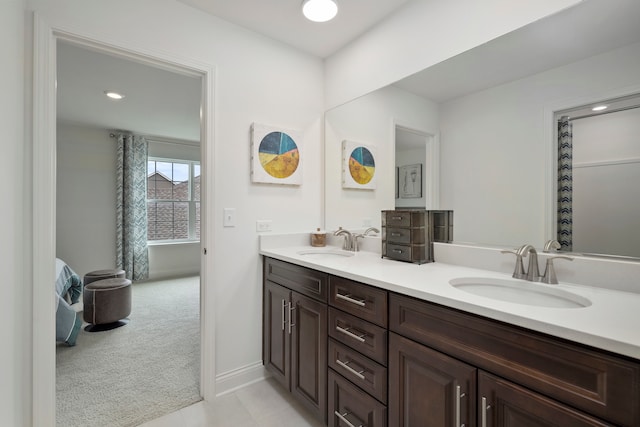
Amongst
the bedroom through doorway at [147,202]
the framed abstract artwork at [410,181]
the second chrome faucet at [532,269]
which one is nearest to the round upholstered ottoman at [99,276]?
the bedroom through doorway at [147,202]

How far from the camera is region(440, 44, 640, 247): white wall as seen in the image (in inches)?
45.9

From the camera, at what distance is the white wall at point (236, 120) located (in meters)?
1.73

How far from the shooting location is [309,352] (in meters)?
1.63

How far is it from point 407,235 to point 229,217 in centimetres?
117

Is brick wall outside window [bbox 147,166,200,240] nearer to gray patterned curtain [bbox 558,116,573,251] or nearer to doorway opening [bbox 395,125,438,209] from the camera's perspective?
doorway opening [bbox 395,125,438,209]

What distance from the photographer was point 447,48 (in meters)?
1.58

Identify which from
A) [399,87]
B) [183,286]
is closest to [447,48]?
[399,87]

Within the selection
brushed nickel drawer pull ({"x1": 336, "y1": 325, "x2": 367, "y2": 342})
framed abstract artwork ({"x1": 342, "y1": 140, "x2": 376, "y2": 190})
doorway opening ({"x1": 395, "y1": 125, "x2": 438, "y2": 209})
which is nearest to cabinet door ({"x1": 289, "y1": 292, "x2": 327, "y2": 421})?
brushed nickel drawer pull ({"x1": 336, "y1": 325, "x2": 367, "y2": 342})

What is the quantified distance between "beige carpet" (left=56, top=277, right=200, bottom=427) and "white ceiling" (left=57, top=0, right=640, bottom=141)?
7.46ft
